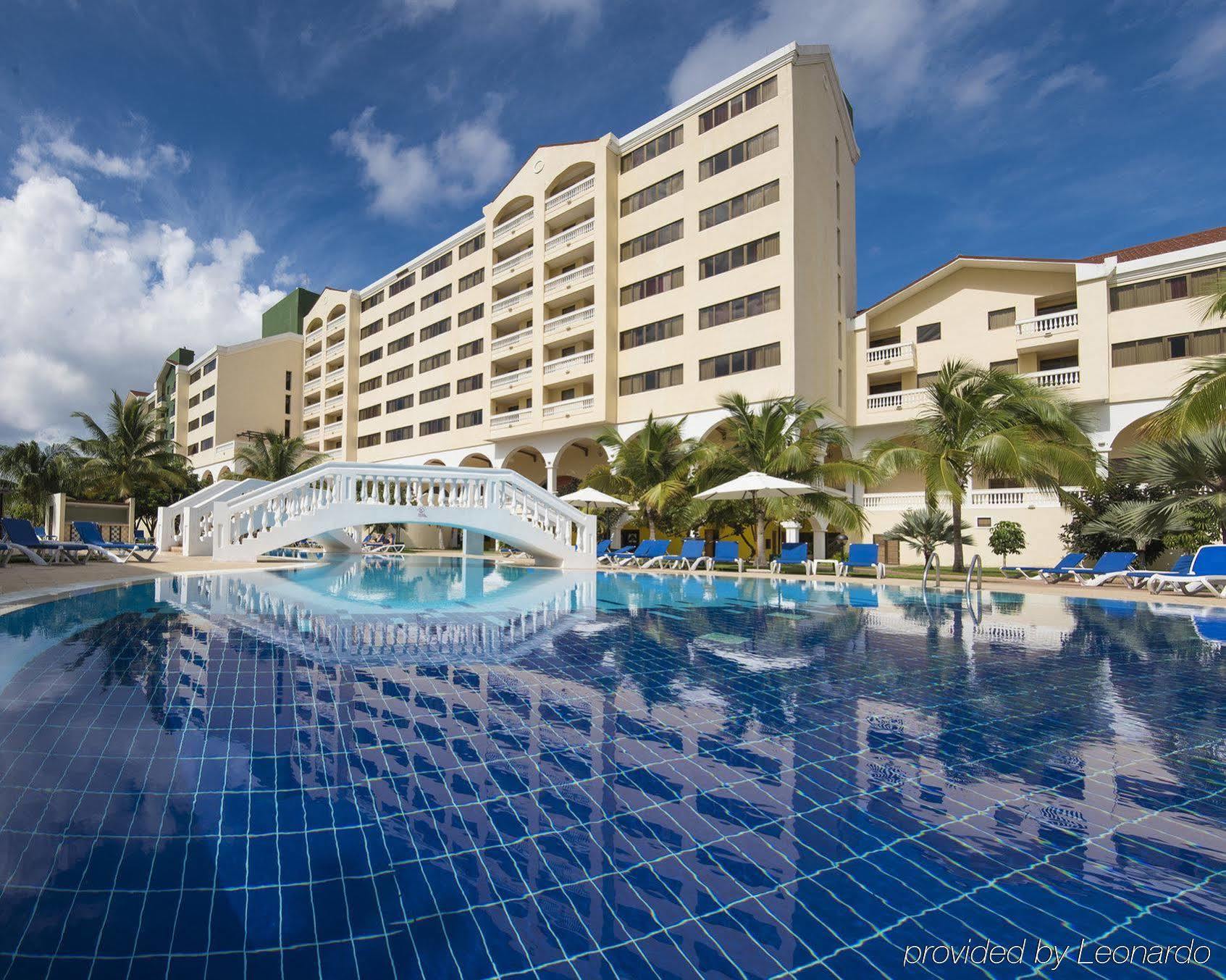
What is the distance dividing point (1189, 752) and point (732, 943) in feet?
11.4

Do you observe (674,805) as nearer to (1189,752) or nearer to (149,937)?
(149,937)

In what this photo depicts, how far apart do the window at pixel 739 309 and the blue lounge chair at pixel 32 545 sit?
69.4 ft

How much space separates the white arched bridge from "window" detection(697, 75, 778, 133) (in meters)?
17.2

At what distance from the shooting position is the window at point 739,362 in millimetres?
23109

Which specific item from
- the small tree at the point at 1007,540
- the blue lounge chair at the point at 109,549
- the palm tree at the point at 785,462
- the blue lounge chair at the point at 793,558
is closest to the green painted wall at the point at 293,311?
the blue lounge chair at the point at 109,549

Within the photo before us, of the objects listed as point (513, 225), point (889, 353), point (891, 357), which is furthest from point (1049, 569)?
point (513, 225)

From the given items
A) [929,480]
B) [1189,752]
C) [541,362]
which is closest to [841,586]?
[929,480]

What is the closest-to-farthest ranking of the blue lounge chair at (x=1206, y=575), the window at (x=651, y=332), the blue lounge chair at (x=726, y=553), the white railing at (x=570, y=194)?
the blue lounge chair at (x=1206, y=575)
the blue lounge chair at (x=726, y=553)
the window at (x=651, y=332)
the white railing at (x=570, y=194)

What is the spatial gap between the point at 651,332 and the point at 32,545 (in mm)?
20930

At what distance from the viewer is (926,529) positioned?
66.2 feet

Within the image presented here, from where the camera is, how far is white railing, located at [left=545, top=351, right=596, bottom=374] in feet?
91.0

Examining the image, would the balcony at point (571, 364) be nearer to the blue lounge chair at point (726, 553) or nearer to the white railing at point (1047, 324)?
A: the blue lounge chair at point (726, 553)

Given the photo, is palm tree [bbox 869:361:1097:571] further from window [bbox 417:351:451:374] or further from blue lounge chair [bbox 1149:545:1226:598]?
window [bbox 417:351:451:374]

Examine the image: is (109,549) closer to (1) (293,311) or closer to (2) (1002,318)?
(2) (1002,318)
